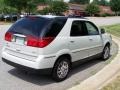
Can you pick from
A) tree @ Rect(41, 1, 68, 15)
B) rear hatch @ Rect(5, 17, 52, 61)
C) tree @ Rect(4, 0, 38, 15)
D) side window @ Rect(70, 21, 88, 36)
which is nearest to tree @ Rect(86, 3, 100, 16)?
tree @ Rect(41, 1, 68, 15)

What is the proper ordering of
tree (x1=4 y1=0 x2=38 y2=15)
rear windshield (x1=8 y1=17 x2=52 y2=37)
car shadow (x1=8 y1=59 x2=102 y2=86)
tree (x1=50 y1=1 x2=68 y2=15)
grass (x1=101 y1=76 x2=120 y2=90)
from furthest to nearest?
tree (x1=50 y1=1 x2=68 y2=15), tree (x1=4 y1=0 x2=38 y2=15), car shadow (x1=8 y1=59 x2=102 y2=86), rear windshield (x1=8 y1=17 x2=52 y2=37), grass (x1=101 y1=76 x2=120 y2=90)

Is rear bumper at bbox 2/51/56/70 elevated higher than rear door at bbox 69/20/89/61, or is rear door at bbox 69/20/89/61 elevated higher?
rear door at bbox 69/20/89/61

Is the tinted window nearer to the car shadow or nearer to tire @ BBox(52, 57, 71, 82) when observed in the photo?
tire @ BBox(52, 57, 71, 82)

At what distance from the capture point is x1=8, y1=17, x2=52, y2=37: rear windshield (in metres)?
6.72

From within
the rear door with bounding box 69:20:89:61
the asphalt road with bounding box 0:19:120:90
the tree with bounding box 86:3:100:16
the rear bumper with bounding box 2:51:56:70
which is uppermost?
the rear door with bounding box 69:20:89:61

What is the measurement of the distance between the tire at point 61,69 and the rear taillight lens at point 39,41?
2.11 feet

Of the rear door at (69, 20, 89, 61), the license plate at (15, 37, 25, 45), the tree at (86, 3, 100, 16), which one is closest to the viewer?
the license plate at (15, 37, 25, 45)

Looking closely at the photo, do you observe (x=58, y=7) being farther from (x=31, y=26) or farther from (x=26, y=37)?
(x=26, y=37)

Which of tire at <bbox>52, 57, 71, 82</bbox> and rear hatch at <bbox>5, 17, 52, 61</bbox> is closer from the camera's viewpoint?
rear hatch at <bbox>5, 17, 52, 61</bbox>

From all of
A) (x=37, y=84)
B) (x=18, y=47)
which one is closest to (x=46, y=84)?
(x=37, y=84)

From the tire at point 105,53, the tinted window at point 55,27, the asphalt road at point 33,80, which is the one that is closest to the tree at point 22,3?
the tire at point 105,53

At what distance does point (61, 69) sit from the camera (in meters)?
7.16

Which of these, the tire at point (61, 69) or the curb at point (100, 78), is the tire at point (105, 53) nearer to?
the curb at point (100, 78)

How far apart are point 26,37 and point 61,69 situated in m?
1.28
